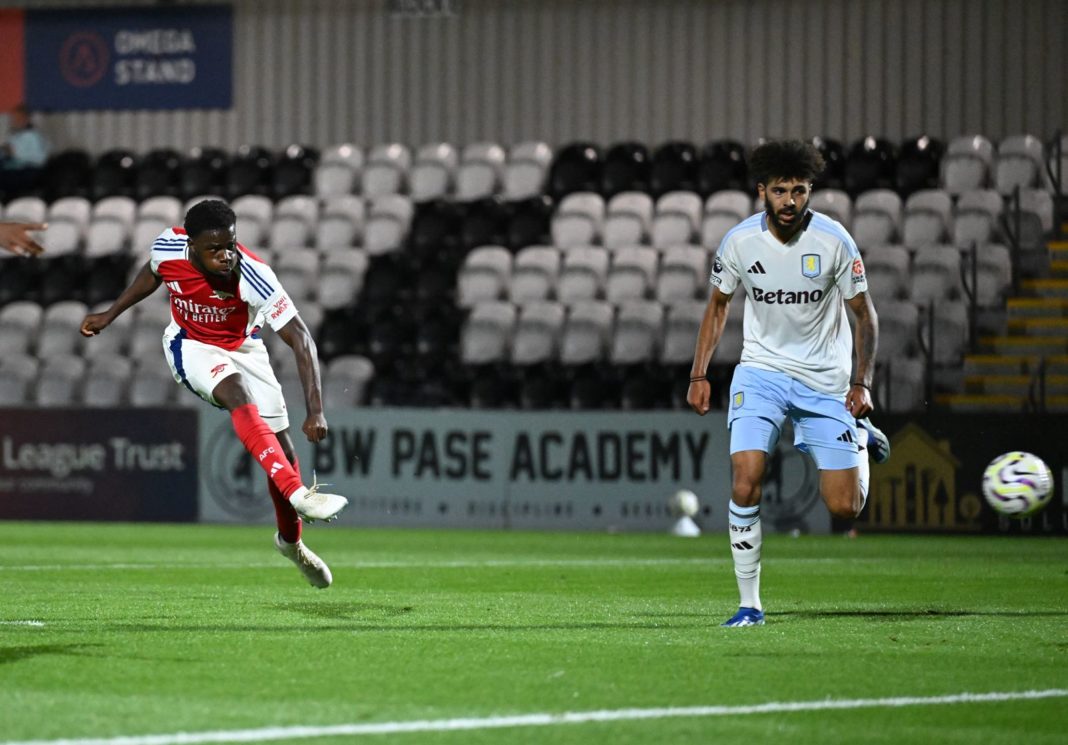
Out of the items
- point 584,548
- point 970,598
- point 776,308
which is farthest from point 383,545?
point 776,308

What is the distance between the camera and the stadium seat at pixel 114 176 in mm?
26219

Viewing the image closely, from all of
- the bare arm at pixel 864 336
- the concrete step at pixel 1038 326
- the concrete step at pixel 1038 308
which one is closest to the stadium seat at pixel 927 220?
the concrete step at pixel 1038 308

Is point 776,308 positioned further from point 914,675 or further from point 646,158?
point 646,158

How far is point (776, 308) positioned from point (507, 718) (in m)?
3.85

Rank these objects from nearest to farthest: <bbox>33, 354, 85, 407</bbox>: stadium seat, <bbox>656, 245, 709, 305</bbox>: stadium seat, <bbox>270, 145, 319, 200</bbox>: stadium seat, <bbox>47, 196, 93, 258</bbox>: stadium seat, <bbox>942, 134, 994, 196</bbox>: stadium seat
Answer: <bbox>656, 245, 709, 305</bbox>: stadium seat → <bbox>942, 134, 994, 196</bbox>: stadium seat → <bbox>33, 354, 85, 407</bbox>: stadium seat → <bbox>47, 196, 93, 258</bbox>: stadium seat → <bbox>270, 145, 319, 200</bbox>: stadium seat

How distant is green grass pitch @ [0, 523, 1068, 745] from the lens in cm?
568

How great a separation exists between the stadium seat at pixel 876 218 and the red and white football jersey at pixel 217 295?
12187 mm

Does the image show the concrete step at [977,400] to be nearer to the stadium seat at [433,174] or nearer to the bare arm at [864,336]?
the stadium seat at [433,174]

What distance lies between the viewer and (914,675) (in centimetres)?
693

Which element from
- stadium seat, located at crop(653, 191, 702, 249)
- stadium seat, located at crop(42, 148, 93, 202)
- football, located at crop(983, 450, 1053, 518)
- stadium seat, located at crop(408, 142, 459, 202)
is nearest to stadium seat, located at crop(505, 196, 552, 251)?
stadium seat, located at crop(408, 142, 459, 202)

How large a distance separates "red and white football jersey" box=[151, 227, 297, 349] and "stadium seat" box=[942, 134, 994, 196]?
1360 cm

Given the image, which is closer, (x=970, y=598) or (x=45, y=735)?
→ (x=45, y=735)

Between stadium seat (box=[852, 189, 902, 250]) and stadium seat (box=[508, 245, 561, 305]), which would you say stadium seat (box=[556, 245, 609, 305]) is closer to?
stadium seat (box=[508, 245, 561, 305])

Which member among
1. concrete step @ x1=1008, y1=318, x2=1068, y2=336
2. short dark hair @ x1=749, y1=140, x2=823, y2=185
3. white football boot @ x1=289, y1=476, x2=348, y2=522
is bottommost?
white football boot @ x1=289, y1=476, x2=348, y2=522
